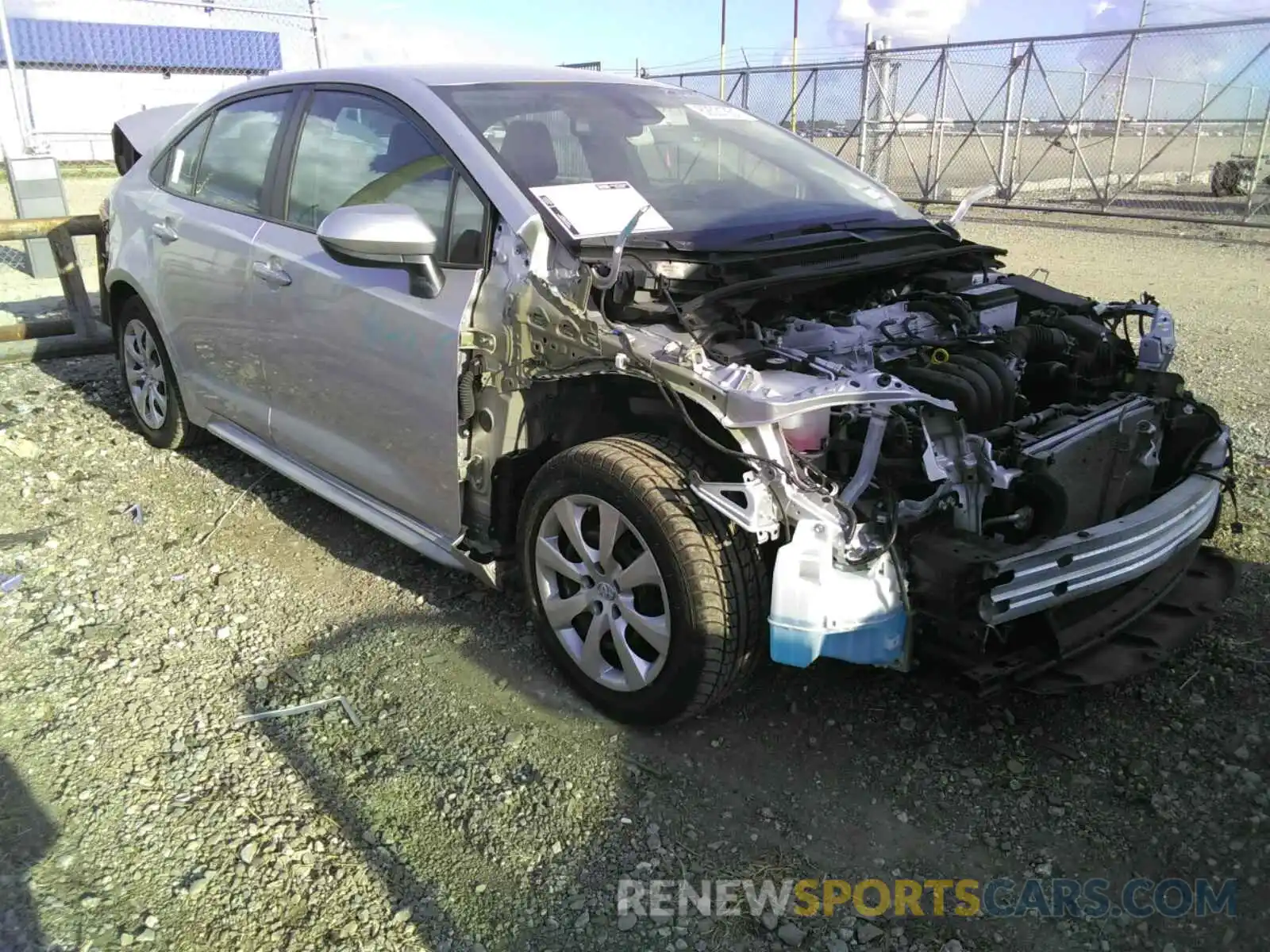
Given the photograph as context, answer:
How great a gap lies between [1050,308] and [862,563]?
6.40 ft

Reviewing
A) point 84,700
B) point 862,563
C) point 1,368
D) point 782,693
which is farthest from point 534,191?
point 1,368

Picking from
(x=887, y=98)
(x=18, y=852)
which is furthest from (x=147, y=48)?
(x=18, y=852)

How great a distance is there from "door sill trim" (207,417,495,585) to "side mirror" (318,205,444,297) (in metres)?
0.86

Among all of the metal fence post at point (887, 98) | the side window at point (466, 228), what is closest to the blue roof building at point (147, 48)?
the metal fence post at point (887, 98)

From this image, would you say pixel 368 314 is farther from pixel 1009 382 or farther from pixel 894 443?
pixel 1009 382

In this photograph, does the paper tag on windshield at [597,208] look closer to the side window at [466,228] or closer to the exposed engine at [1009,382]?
the side window at [466,228]

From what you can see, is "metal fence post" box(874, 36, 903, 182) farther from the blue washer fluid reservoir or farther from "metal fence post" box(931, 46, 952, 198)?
the blue washer fluid reservoir

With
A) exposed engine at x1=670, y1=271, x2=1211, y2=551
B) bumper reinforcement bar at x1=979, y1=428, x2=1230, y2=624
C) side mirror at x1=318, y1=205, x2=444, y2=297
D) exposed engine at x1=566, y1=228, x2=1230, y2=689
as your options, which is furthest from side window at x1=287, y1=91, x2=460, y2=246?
→ bumper reinforcement bar at x1=979, y1=428, x2=1230, y2=624

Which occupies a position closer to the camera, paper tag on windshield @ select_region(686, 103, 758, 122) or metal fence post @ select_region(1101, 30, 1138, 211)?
paper tag on windshield @ select_region(686, 103, 758, 122)

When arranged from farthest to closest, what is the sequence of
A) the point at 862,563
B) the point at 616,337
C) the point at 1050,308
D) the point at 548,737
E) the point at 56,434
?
the point at 56,434 < the point at 1050,308 < the point at 548,737 < the point at 616,337 < the point at 862,563

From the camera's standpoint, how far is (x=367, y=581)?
397cm

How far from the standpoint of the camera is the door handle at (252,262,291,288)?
3.70 m

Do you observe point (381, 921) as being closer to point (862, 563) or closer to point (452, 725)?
point (452, 725)

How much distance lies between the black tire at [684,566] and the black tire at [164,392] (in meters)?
3.00
